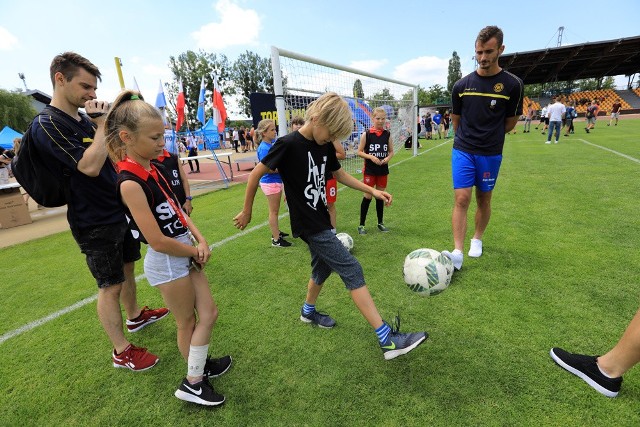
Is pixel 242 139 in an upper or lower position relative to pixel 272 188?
upper

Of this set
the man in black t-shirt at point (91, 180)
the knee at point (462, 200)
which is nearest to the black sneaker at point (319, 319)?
the man in black t-shirt at point (91, 180)

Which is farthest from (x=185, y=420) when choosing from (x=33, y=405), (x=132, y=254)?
(x=132, y=254)

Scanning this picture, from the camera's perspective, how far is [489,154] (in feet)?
12.3

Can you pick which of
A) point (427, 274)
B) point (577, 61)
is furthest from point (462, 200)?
point (577, 61)

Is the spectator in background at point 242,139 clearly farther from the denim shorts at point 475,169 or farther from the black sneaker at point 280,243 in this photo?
the denim shorts at point 475,169

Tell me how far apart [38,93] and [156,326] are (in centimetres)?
4969

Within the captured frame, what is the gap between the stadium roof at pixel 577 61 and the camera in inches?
1300

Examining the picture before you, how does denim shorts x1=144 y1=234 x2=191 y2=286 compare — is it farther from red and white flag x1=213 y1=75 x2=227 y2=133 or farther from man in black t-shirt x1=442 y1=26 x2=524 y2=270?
red and white flag x1=213 y1=75 x2=227 y2=133

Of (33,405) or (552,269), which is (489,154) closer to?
(552,269)

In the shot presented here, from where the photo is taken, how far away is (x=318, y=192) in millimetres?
2453

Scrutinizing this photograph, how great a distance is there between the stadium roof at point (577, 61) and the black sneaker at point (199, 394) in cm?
4071

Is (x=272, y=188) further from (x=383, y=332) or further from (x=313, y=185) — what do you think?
(x=383, y=332)

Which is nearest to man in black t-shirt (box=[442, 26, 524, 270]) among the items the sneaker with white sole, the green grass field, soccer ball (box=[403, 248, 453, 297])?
soccer ball (box=[403, 248, 453, 297])

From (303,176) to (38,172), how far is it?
185 cm
